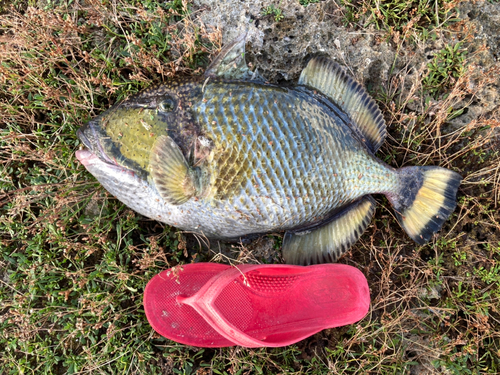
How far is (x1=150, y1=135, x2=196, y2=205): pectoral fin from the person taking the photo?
86.4 inches

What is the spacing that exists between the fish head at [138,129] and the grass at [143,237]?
0.47 meters

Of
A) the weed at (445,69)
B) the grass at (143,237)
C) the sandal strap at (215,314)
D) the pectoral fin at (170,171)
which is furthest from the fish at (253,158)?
the weed at (445,69)

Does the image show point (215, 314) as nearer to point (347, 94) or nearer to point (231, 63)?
point (231, 63)

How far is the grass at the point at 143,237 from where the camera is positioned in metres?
2.69

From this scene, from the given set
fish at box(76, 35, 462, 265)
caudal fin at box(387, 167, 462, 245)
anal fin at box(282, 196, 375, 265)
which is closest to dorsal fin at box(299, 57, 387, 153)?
fish at box(76, 35, 462, 265)

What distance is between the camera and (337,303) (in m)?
2.84

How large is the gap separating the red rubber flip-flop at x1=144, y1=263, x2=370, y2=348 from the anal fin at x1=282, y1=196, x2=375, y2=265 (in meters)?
0.10

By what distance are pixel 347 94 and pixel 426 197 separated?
3.48ft

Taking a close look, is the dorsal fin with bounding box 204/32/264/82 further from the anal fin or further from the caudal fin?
the caudal fin

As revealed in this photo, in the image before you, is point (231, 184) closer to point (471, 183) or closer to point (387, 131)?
point (387, 131)

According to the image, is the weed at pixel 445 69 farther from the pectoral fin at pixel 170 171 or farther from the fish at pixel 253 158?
the pectoral fin at pixel 170 171

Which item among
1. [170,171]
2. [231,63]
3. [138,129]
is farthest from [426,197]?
[138,129]

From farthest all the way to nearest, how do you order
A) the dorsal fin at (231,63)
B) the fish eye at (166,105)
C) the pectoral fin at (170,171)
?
the dorsal fin at (231,63) → the fish eye at (166,105) → the pectoral fin at (170,171)

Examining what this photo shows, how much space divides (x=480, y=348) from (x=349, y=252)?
1382mm
